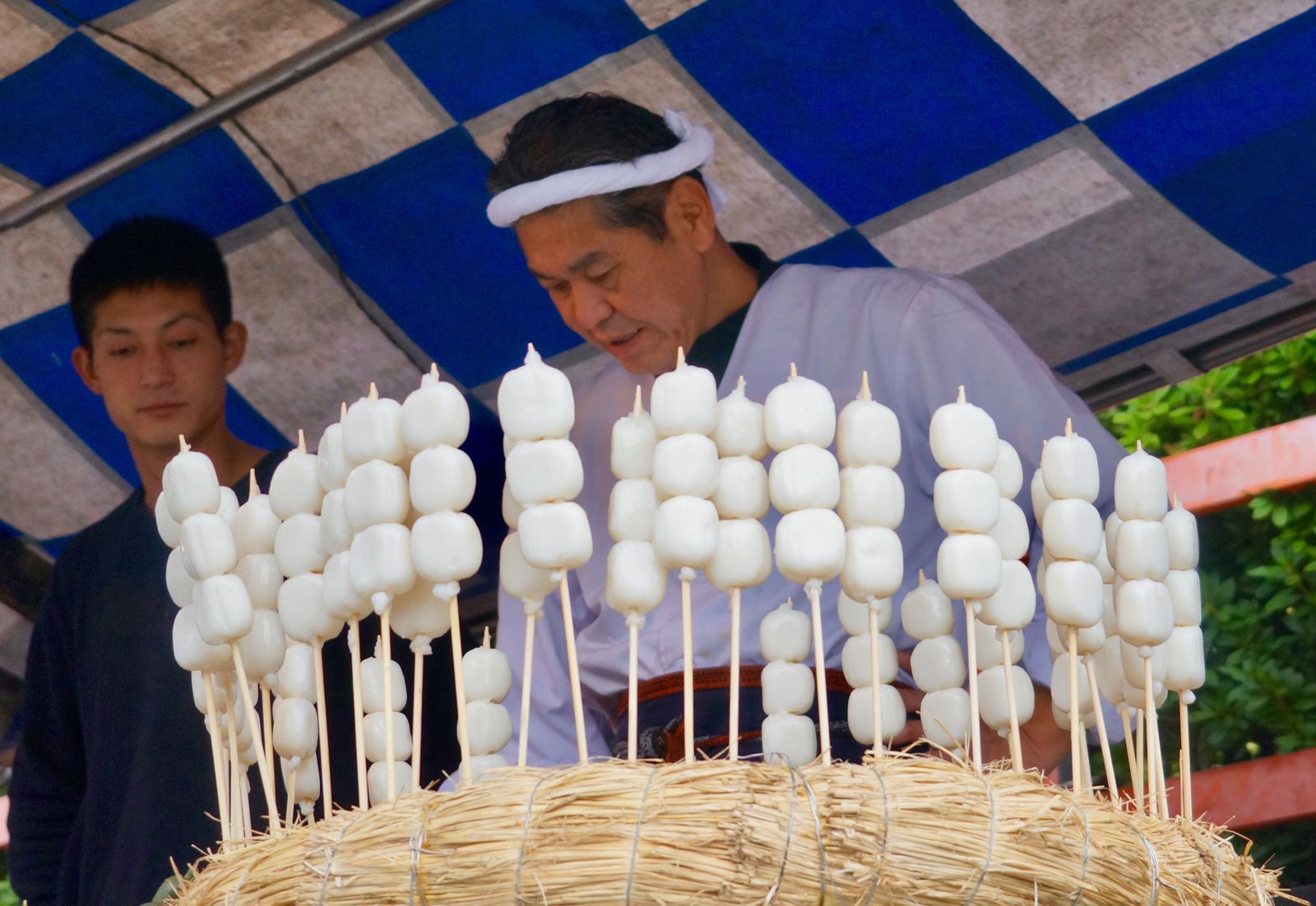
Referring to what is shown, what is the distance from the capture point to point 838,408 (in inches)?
93.7

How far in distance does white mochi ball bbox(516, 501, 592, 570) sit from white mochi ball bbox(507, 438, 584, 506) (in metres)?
0.02

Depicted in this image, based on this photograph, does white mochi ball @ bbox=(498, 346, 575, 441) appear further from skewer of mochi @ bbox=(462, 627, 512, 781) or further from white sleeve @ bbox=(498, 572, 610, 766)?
white sleeve @ bbox=(498, 572, 610, 766)

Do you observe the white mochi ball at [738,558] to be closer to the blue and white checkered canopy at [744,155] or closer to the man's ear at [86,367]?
the blue and white checkered canopy at [744,155]

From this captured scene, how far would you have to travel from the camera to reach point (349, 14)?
2404 millimetres

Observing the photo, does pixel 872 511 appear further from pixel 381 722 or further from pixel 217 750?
pixel 217 750

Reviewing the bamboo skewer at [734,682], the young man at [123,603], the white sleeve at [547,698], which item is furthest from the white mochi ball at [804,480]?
the young man at [123,603]

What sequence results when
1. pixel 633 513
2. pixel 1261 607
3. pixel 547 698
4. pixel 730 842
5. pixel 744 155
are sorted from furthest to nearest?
pixel 1261 607 → pixel 744 155 → pixel 547 698 → pixel 633 513 → pixel 730 842

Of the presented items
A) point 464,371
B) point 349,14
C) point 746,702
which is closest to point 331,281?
point 464,371

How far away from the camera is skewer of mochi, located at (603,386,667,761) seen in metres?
1.64

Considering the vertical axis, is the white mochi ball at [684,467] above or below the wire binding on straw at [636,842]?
above

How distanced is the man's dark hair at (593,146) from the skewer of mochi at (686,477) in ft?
2.77

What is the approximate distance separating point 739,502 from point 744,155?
109 centimetres

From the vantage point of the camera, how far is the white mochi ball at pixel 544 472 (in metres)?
1.60

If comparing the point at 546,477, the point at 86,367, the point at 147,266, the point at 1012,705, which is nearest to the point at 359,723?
the point at 546,477
